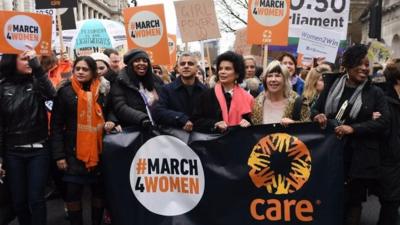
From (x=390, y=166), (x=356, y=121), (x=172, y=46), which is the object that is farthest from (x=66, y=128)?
(x=172, y=46)

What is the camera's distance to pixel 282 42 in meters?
6.62

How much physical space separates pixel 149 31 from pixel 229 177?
3.08 metres

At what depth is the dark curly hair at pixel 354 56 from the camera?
4414mm

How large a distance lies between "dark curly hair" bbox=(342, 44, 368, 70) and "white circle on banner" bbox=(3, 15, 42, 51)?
2897 mm

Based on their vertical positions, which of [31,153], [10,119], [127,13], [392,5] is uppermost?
[392,5]

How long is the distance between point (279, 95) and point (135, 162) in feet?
4.82

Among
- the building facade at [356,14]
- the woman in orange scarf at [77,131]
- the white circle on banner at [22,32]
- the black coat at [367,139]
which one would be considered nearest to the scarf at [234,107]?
the black coat at [367,139]

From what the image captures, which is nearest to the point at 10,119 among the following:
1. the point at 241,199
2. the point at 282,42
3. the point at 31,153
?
the point at 31,153

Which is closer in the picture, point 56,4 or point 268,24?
point 268,24

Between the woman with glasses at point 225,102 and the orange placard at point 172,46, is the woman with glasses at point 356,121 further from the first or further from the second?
the orange placard at point 172,46

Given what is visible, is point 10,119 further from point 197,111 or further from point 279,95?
point 279,95

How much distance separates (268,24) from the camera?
665 centimetres

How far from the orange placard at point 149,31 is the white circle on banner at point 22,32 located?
2.09 meters

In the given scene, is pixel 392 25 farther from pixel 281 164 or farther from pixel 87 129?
pixel 87 129
